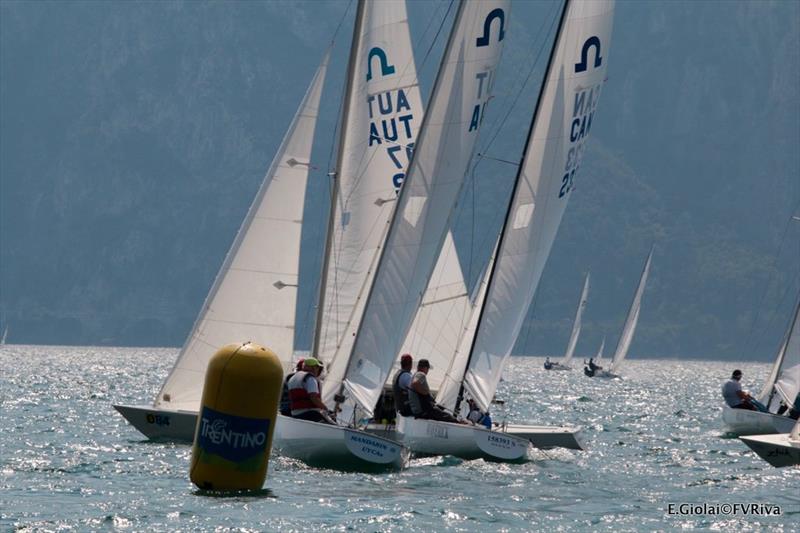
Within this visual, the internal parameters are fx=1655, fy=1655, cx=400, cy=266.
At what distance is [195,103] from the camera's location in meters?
188

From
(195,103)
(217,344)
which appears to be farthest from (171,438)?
(195,103)

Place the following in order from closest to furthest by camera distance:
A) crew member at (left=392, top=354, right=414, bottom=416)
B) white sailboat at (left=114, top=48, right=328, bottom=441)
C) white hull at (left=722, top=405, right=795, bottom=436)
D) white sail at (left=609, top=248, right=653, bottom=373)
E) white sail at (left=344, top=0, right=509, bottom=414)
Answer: white sail at (left=344, top=0, right=509, bottom=414)
crew member at (left=392, top=354, right=414, bottom=416)
white sailboat at (left=114, top=48, right=328, bottom=441)
white hull at (left=722, top=405, right=795, bottom=436)
white sail at (left=609, top=248, right=653, bottom=373)

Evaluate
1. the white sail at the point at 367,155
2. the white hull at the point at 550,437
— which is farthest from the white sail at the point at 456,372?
the white sail at the point at 367,155

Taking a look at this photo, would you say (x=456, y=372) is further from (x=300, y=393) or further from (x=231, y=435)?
(x=231, y=435)

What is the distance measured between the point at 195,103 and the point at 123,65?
36.3 feet

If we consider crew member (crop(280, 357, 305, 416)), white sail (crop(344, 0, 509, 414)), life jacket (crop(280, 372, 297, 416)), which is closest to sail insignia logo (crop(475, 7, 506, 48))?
white sail (crop(344, 0, 509, 414))

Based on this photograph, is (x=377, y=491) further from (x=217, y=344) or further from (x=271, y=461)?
(x=217, y=344)

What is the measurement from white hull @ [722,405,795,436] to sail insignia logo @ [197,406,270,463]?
50.3 ft

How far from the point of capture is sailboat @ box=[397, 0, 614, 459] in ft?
76.3

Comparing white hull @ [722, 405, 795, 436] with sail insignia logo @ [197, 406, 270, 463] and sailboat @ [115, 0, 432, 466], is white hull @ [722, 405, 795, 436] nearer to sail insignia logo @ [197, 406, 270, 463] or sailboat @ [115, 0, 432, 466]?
sailboat @ [115, 0, 432, 466]

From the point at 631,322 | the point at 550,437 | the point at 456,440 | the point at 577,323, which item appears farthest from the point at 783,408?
the point at 577,323

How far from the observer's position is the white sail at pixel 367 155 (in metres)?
23.5

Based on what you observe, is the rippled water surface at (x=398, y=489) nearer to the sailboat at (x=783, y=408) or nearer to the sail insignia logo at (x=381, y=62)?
the sailboat at (x=783, y=408)

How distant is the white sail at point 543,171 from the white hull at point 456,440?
7.13 ft
